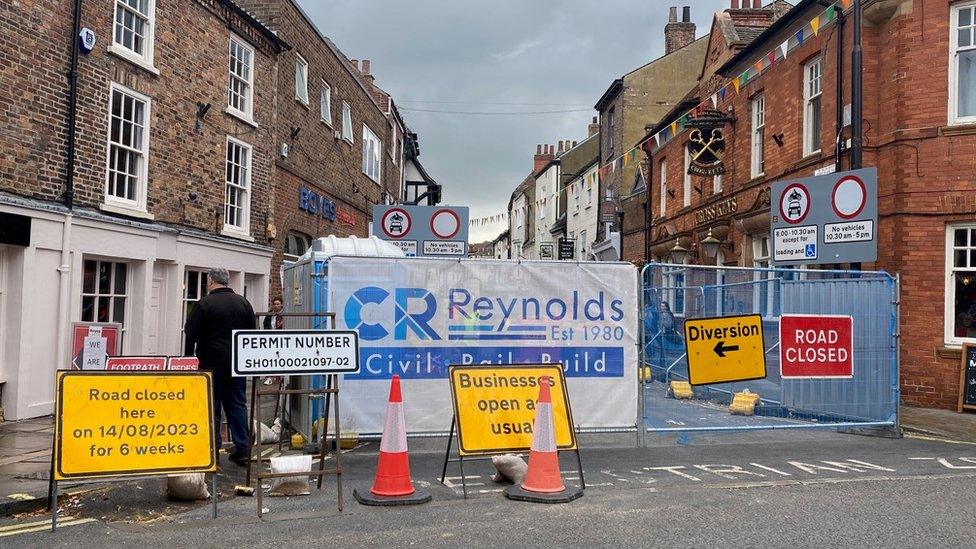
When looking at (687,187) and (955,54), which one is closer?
(955,54)

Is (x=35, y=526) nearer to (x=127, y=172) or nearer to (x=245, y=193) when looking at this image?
(x=127, y=172)

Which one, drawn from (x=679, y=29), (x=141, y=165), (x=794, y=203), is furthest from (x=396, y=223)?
(x=679, y=29)

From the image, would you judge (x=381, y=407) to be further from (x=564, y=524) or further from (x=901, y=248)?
(x=901, y=248)

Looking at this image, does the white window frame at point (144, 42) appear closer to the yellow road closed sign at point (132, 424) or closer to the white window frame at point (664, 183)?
the yellow road closed sign at point (132, 424)

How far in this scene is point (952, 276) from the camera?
12.2 meters


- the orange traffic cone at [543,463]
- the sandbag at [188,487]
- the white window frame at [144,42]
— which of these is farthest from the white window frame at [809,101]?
the sandbag at [188,487]

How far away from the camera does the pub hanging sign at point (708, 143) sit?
19031 mm

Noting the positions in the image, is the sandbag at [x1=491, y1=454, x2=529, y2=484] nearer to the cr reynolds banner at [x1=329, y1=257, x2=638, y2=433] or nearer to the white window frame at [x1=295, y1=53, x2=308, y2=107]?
the cr reynolds banner at [x1=329, y1=257, x2=638, y2=433]

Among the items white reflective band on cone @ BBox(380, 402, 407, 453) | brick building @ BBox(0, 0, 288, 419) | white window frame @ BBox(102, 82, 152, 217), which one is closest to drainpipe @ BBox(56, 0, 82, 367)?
brick building @ BBox(0, 0, 288, 419)

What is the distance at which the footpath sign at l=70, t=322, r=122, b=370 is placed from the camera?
35.8ft

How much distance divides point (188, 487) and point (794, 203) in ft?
29.2

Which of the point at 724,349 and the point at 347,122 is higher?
the point at 347,122

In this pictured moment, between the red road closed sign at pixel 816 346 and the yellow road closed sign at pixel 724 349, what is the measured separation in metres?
0.46

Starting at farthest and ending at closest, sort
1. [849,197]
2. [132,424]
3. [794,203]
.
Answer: [794,203] → [849,197] → [132,424]
